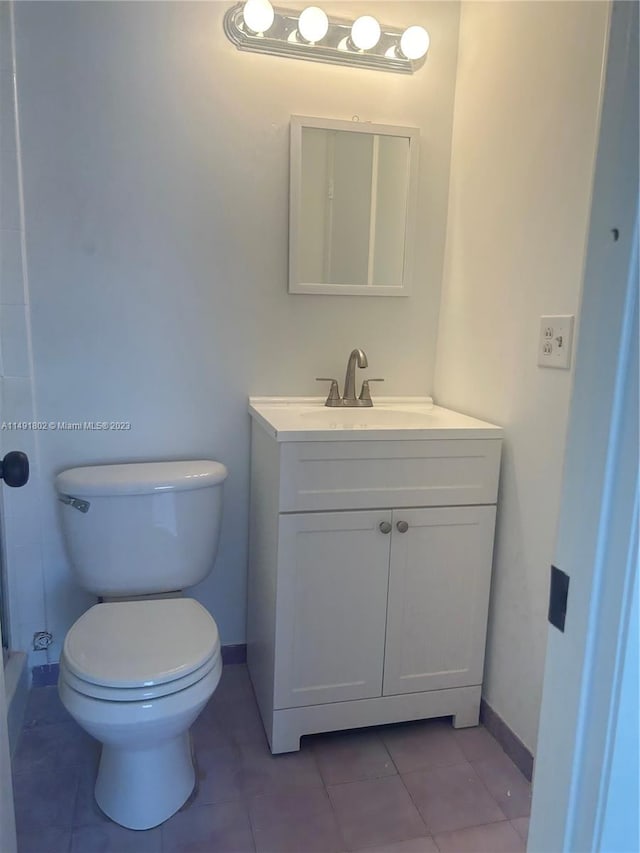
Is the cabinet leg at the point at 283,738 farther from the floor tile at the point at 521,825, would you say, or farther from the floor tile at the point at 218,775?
the floor tile at the point at 521,825

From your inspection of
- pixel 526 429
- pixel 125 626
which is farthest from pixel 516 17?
pixel 125 626

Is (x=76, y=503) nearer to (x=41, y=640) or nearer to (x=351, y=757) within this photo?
(x=41, y=640)

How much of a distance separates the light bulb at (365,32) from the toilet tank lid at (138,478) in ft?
4.24

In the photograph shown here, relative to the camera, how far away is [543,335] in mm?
1493

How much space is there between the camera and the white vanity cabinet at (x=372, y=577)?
61.4 inches

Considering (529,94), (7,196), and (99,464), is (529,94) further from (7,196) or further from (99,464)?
(99,464)

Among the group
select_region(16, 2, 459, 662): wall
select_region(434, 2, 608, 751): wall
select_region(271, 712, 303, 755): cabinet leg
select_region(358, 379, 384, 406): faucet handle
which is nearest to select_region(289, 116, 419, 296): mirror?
select_region(16, 2, 459, 662): wall

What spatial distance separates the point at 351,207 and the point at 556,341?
0.82m

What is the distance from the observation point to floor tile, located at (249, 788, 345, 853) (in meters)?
1.36

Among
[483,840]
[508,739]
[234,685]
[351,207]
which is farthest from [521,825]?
[351,207]

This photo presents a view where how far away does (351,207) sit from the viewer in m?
1.91

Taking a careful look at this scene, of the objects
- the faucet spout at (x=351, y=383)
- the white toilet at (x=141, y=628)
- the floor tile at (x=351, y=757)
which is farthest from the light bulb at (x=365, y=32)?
the floor tile at (x=351, y=757)

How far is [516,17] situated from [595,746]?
1.73 m

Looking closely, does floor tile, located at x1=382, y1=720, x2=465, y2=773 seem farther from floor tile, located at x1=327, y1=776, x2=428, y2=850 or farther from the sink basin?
the sink basin
